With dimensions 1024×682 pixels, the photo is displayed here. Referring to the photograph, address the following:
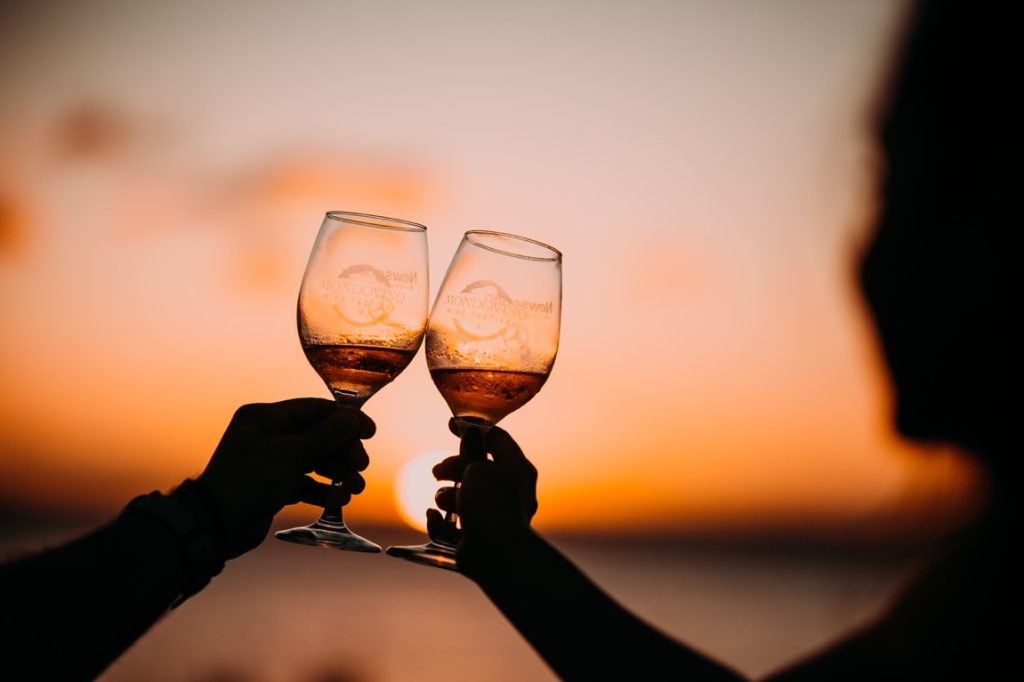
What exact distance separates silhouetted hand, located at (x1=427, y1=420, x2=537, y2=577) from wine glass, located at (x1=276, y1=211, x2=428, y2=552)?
0.18 meters

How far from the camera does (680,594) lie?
508 inches

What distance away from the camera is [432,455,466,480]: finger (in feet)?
6.91

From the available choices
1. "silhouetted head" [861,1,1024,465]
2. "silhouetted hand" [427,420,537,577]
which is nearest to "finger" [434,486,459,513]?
"silhouetted hand" [427,420,537,577]

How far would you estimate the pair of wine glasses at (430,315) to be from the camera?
2059 mm

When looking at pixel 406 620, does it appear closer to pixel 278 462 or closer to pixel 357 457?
pixel 357 457

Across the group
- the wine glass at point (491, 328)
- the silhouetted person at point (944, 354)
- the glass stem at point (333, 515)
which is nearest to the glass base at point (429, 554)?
the wine glass at point (491, 328)

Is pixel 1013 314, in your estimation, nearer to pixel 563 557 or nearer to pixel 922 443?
pixel 922 443

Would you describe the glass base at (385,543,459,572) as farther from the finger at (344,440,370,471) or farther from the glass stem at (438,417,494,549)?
the finger at (344,440,370,471)

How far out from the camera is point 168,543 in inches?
63.5

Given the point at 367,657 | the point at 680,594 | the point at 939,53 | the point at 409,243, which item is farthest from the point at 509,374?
the point at 680,594

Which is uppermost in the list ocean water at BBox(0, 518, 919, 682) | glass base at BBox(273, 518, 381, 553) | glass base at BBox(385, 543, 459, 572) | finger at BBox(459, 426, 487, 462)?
finger at BBox(459, 426, 487, 462)

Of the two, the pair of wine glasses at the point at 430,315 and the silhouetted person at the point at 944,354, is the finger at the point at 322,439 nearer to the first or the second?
the pair of wine glasses at the point at 430,315

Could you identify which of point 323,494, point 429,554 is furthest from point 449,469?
point 323,494

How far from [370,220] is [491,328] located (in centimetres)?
37
